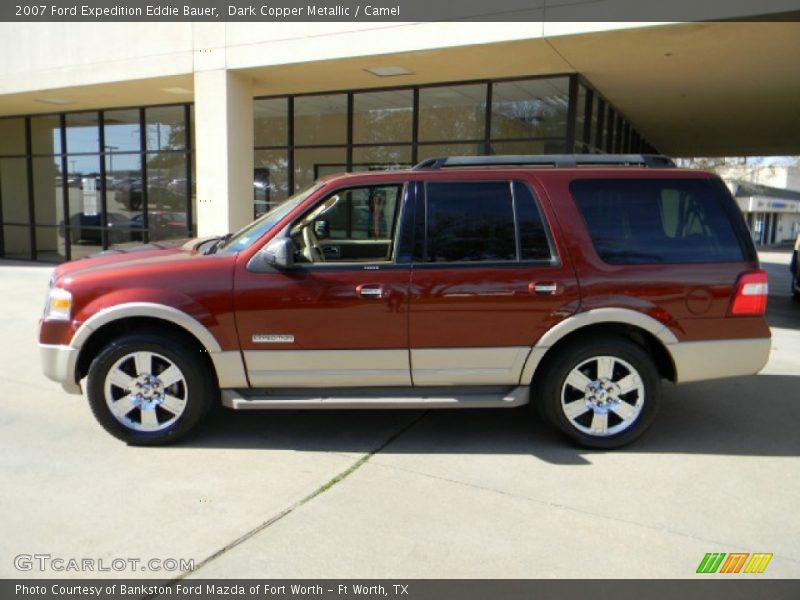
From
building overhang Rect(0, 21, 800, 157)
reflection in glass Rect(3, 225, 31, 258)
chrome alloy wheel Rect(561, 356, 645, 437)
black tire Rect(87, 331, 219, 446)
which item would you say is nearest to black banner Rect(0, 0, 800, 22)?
building overhang Rect(0, 21, 800, 157)

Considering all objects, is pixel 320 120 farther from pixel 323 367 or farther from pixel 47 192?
pixel 323 367

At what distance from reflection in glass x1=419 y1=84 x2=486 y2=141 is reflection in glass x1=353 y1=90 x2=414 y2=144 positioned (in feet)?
0.95

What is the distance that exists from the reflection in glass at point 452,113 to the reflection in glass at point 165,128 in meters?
5.67

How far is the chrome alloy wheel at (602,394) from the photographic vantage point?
14.5ft

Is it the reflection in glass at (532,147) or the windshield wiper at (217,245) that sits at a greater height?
the reflection in glass at (532,147)

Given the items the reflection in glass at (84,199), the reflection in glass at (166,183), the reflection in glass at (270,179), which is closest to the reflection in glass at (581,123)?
the reflection in glass at (270,179)

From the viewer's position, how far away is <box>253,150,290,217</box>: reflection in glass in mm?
13406

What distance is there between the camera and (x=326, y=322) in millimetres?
4340

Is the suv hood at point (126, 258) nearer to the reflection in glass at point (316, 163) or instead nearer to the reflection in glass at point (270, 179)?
the reflection in glass at point (316, 163)

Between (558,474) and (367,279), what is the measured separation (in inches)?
69.2

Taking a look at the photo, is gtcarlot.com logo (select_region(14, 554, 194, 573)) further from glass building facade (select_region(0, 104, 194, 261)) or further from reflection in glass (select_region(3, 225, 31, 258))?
reflection in glass (select_region(3, 225, 31, 258))

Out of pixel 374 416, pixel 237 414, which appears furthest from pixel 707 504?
pixel 237 414

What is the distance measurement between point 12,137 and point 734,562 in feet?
62.6

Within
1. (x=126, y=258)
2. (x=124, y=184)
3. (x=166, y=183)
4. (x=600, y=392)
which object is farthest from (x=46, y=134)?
(x=600, y=392)
